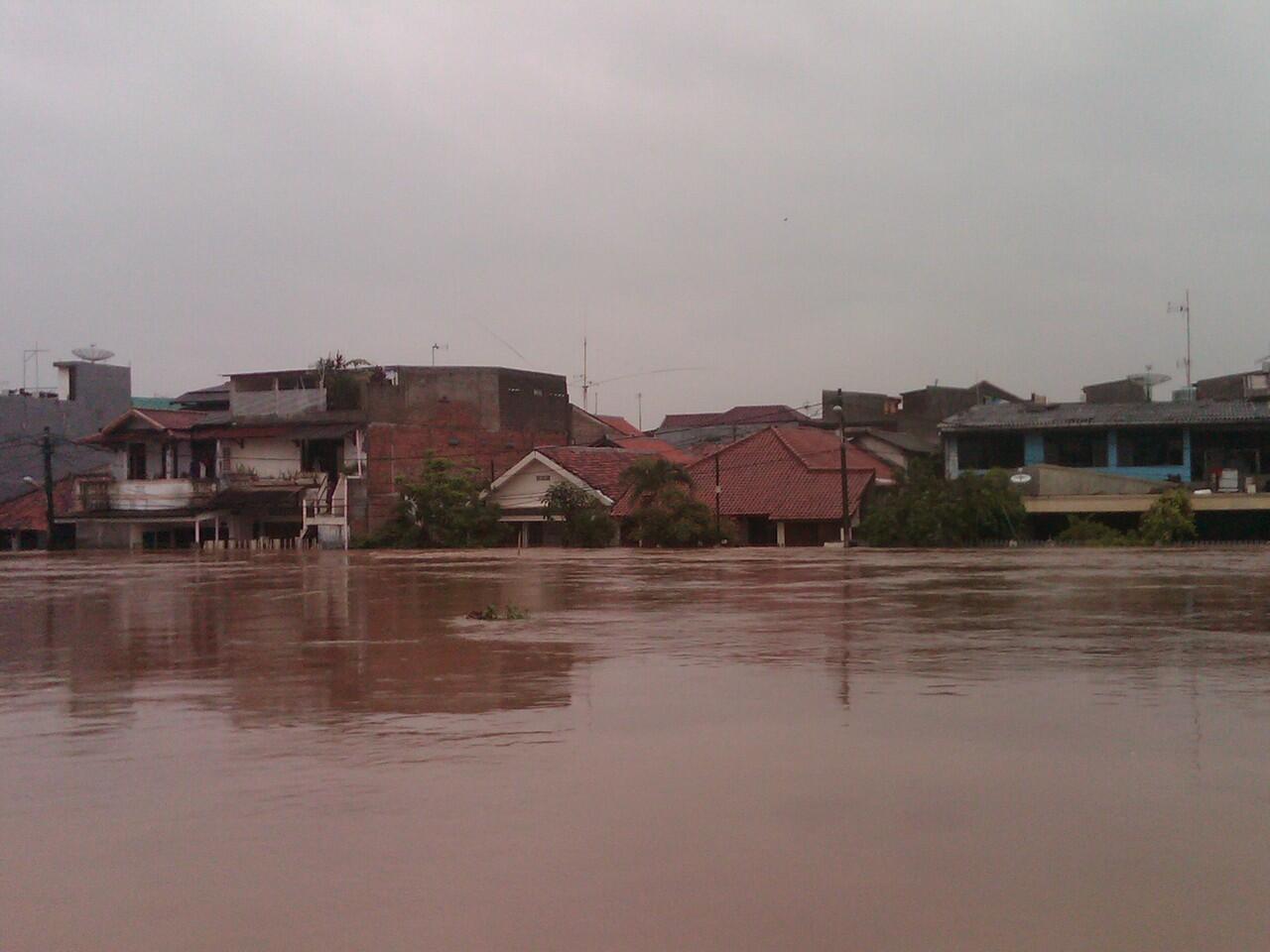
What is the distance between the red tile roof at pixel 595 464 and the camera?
46.6 m

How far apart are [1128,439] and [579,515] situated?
1767cm

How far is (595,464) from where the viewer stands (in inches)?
1895

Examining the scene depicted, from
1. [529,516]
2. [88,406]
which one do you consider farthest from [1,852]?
[88,406]

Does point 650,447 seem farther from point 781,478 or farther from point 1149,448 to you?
point 1149,448

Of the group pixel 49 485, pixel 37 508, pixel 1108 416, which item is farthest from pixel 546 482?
pixel 37 508

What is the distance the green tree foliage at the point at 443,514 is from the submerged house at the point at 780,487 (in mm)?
5466

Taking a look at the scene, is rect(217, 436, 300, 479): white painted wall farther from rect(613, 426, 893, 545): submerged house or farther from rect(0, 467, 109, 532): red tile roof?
rect(613, 426, 893, 545): submerged house

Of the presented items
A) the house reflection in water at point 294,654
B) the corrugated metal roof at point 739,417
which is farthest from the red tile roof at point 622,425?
the house reflection in water at point 294,654

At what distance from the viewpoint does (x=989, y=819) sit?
22.2ft

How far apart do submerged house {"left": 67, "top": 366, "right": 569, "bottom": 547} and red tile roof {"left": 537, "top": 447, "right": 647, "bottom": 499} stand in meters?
3.67

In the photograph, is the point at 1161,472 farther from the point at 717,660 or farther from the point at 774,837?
the point at 774,837

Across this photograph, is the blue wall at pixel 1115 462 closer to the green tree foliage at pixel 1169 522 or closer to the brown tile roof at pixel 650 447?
the green tree foliage at pixel 1169 522

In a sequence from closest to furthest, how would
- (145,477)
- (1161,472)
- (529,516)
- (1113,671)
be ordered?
1. (1113,671)
2. (1161,472)
3. (529,516)
4. (145,477)

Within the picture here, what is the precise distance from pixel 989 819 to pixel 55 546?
53478mm
